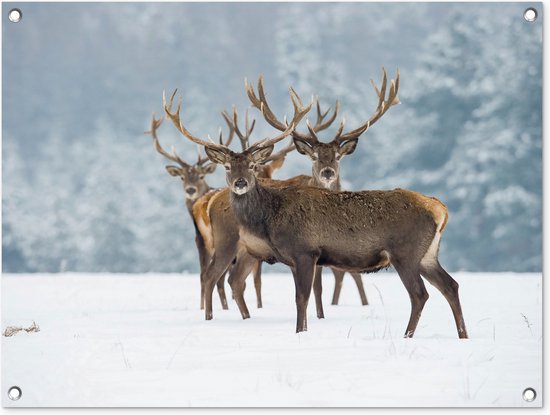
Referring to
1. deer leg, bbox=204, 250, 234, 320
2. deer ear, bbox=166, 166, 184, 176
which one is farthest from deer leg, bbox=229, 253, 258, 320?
deer ear, bbox=166, 166, 184, 176

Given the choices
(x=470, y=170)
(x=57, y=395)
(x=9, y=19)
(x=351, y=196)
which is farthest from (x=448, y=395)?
(x=470, y=170)

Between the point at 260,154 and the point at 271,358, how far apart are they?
2.38m

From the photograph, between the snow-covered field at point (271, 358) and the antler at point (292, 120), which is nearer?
the snow-covered field at point (271, 358)

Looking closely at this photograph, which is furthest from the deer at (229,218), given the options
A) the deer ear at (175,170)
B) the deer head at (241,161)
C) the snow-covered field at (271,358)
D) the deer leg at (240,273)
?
the deer ear at (175,170)

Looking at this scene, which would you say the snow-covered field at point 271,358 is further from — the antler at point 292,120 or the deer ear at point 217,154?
the antler at point 292,120

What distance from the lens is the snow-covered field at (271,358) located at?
505 cm

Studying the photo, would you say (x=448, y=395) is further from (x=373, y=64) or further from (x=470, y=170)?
(x=373, y=64)

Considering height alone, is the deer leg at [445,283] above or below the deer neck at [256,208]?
below

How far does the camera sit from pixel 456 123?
72.9 ft

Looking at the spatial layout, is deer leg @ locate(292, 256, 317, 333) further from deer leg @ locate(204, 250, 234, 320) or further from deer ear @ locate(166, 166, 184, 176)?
deer ear @ locate(166, 166, 184, 176)

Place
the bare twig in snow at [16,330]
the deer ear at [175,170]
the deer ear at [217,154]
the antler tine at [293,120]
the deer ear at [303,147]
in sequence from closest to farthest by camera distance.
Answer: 1. the bare twig in snow at [16,330]
2. the deer ear at [217,154]
3. the antler tine at [293,120]
4. the deer ear at [303,147]
5. the deer ear at [175,170]

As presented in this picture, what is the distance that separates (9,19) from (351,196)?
9.88 feet

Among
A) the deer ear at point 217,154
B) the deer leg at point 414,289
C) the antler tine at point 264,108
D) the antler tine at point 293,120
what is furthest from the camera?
the antler tine at point 264,108

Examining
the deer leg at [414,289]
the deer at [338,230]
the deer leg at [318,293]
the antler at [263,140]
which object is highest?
the antler at [263,140]
